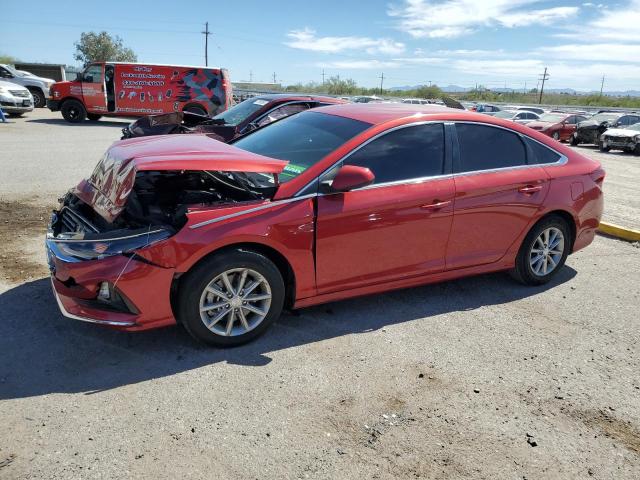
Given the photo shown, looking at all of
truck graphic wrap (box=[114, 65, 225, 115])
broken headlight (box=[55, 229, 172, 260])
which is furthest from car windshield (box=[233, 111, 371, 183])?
truck graphic wrap (box=[114, 65, 225, 115])

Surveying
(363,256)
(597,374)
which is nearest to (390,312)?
(363,256)

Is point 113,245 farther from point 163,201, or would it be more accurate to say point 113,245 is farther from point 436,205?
point 436,205

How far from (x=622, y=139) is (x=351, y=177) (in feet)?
68.0

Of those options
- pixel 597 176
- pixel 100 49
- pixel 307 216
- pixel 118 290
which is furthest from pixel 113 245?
pixel 100 49

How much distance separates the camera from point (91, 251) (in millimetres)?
3447

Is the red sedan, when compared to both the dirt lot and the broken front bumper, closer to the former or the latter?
the broken front bumper

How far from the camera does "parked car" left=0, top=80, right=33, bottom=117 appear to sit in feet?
67.2

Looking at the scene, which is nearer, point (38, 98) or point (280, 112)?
point (280, 112)

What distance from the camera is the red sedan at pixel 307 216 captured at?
11.4ft

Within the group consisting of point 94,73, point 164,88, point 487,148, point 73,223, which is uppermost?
point 94,73

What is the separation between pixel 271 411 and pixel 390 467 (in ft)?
2.56

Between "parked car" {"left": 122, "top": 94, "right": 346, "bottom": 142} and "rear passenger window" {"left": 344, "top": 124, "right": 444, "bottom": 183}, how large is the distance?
15.2 feet

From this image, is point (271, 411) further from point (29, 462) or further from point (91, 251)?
point (91, 251)

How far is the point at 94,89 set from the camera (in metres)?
20.5
